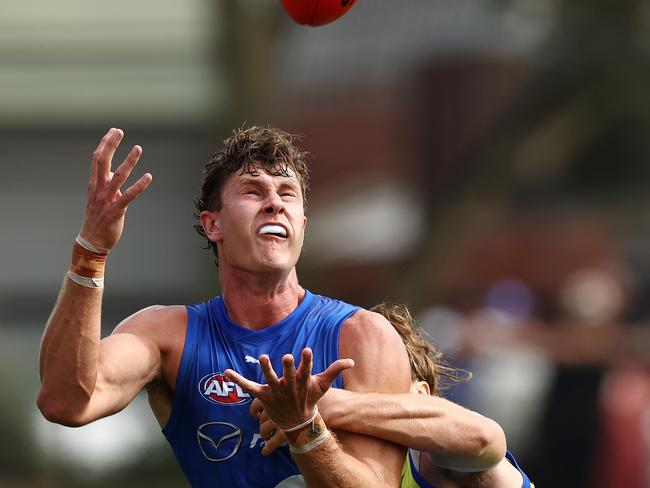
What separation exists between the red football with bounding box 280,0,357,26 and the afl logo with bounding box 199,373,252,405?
1857 millimetres

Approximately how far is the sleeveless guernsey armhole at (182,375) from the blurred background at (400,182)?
593cm

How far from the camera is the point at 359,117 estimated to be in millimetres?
20719

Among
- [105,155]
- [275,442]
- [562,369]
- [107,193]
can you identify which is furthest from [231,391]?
[562,369]

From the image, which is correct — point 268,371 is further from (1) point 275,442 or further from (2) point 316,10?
(2) point 316,10

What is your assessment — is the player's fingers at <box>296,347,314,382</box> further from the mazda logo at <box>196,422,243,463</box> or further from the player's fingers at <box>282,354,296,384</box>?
the mazda logo at <box>196,422,243,463</box>

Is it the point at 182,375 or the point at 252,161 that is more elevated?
the point at 252,161

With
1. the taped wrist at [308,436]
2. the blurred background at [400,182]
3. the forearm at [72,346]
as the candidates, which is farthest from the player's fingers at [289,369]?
the blurred background at [400,182]

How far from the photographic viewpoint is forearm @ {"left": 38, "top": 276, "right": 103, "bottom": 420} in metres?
5.20

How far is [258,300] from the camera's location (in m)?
5.85

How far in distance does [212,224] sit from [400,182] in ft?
46.6

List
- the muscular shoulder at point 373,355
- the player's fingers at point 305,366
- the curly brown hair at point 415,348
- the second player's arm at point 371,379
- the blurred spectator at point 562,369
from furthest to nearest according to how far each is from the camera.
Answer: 1. the blurred spectator at point 562,369
2. the curly brown hair at point 415,348
3. the muscular shoulder at point 373,355
4. the second player's arm at point 371,379
5. the player's fingers at point 305,366

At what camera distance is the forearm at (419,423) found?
5.50m

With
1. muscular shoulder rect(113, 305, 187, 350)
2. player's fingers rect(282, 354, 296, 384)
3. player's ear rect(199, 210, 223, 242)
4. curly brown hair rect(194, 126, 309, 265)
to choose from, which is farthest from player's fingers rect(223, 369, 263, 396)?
curly brown hair rect(194, 126, 309, 265)

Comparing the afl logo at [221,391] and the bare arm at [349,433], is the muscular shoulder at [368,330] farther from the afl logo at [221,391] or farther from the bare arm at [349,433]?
the afl logo at [221,391]
